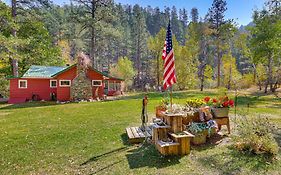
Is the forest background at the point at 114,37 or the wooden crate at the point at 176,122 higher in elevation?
the forest background at the point at 114,37

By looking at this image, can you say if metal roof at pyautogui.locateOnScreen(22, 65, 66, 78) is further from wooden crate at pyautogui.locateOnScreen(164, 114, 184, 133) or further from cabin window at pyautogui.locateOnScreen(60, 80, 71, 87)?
wooden crate at pyautogui.locateOnScreen(164, 114, 184, 133)

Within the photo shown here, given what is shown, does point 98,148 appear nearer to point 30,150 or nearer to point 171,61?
point 30,150

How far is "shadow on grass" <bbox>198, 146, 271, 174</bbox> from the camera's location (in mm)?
4910

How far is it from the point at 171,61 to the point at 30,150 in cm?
486

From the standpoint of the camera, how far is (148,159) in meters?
5.64

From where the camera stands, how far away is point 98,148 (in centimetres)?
666

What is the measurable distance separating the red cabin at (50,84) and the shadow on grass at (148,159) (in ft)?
48.8

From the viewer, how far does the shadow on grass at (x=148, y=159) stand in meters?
5.32

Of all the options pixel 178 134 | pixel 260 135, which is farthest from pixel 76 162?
pixel 260 135

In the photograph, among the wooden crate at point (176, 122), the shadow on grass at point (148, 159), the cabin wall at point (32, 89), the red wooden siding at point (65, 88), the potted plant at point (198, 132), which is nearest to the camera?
the shadow on grass at point (148, 159)

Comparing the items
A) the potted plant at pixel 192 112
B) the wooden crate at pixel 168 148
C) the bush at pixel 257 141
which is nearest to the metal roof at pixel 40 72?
the potted plant at pixel 192 112

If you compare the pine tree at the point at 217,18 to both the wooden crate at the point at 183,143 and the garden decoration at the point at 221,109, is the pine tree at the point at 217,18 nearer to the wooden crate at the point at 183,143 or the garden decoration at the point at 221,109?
the garden decoration at the point at 221,109

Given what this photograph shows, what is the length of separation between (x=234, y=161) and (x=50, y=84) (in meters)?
19.1

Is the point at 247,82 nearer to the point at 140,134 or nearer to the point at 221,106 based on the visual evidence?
the point at 221,106
